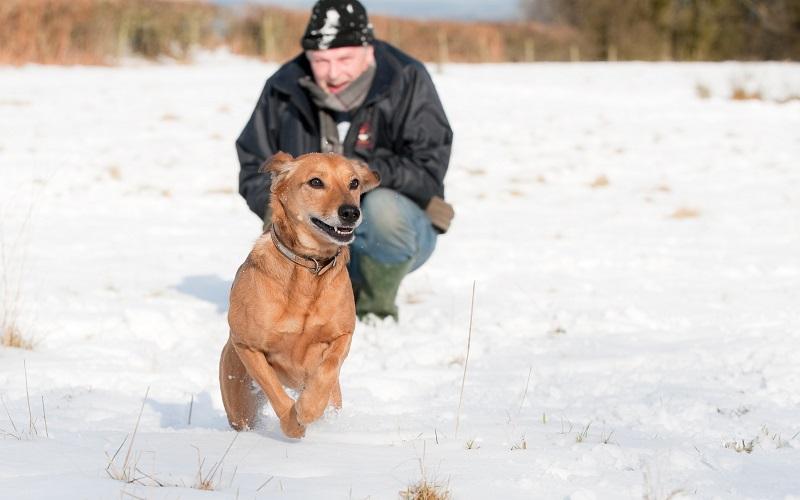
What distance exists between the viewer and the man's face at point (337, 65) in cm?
488

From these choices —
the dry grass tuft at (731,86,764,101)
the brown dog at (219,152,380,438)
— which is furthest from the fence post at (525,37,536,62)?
the brown dog at (219,152,380,438)

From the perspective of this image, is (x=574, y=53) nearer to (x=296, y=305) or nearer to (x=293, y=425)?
(x=296, y=305)

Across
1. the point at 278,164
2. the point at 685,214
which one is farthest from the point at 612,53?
the point at 278,164

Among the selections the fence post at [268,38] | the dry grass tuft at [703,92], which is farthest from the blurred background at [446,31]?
the dry grass tuft at [703,92]

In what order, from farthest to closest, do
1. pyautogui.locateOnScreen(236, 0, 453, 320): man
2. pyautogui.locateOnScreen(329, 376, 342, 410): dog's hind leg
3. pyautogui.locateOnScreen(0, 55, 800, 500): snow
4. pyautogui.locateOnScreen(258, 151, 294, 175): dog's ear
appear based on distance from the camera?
pyautogui.locateOnScreen(236, 0, 453, 320): man, pyautogui.locateOnScreen(258, 151, 294, 175): dog's ear, pyautogui.locateOnScreen(329, 376, 342, 410): dog's hind leg, pyautogui.locateOnScreen(0, 55, 800, 500): snow

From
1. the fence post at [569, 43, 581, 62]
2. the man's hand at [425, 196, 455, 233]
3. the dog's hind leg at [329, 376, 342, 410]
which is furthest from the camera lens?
the fence post at [569, 43, 581, 62]

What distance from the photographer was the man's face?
192 inches

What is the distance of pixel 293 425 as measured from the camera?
3.27 metres

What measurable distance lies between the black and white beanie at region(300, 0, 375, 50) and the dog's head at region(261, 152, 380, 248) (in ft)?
3.92

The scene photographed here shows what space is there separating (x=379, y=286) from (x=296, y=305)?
1.82 meters

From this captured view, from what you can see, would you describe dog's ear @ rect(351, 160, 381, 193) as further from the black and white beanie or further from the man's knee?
the black and white beanie

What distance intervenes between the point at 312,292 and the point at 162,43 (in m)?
20.7

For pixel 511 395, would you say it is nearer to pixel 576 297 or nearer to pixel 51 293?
pixel 576 297

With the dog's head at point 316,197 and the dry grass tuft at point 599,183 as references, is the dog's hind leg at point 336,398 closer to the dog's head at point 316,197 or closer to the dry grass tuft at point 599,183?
the dog's head at point 316,197
